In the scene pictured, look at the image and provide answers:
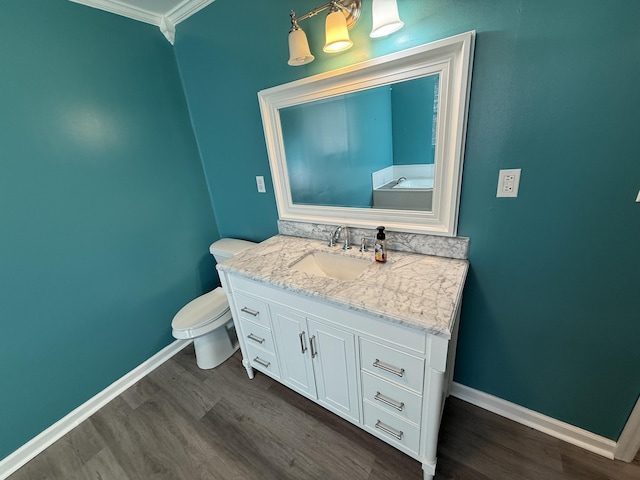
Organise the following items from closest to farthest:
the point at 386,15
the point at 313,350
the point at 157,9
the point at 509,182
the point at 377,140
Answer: the point at 386,15 → the point at 509,182 → the point at 313,350 → the point at 377,140 → the point at 157,9

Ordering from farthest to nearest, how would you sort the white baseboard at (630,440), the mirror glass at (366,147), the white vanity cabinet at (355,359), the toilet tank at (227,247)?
the toilet tank at (227,247) < the mirror glass at (366,147) < the white baseboard at (630,440) < the white vanity cabinet at (355,359)

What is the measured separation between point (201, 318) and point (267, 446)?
833mm

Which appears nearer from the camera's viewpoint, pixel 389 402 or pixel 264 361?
pixel 389 402

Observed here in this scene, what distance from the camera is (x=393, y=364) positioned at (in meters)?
0.98

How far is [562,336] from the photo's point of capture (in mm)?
1091

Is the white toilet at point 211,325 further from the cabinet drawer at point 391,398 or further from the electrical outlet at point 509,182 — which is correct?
the electrical outlet at point 509,182

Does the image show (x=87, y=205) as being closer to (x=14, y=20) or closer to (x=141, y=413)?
(x=14, y=20)

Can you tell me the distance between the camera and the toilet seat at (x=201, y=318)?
1627 millimetres

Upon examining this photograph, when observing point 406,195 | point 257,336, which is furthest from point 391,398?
point 406,195

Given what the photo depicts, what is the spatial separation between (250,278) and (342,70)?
42.4 inches

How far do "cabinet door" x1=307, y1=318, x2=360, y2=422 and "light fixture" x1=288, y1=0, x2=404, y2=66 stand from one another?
1.16 metres

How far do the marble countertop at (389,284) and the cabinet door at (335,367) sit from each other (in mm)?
179

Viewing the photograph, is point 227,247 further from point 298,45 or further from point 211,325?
point 298,45

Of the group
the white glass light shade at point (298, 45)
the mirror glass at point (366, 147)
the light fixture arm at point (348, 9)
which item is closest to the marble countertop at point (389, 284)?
the mirror glass at point (366, 147)
